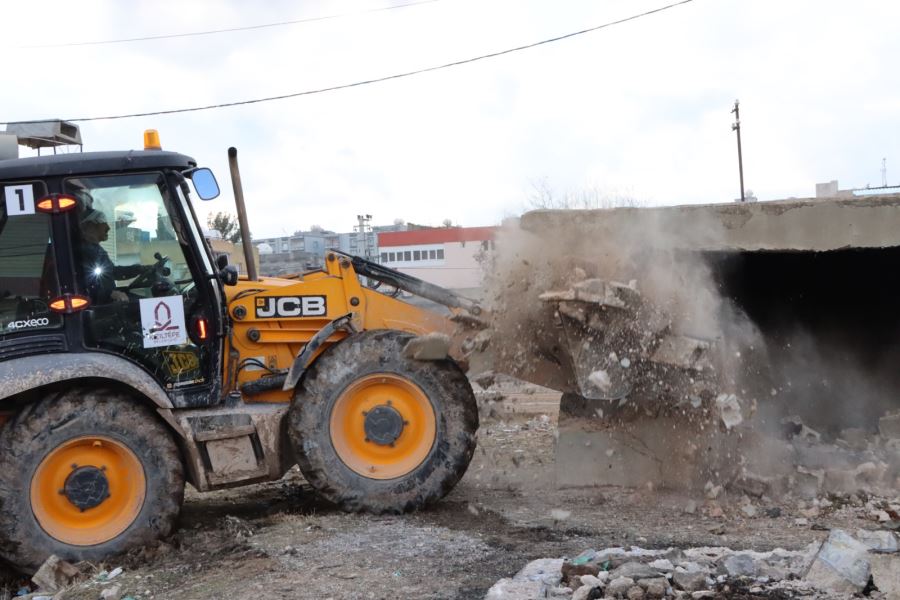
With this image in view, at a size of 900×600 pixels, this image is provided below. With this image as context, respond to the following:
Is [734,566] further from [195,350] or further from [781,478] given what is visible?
[195,350]

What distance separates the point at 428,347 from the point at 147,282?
1.88 metres

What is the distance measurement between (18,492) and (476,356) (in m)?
3.03

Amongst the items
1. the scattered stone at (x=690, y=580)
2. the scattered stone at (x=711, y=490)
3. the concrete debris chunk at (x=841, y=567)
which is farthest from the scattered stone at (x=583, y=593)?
the scattered stone at (x=711, y=490)

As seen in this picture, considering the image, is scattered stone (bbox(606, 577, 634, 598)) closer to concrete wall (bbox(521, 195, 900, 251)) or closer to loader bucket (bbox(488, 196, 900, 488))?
loader bucket (bbox(488, 196, 900, 488))

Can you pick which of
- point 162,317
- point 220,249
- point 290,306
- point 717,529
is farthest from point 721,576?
point 220,249

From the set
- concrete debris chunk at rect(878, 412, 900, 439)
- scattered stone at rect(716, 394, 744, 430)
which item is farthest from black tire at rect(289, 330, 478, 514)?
concrete debris chunk at rect(878, 412, 900, 439)

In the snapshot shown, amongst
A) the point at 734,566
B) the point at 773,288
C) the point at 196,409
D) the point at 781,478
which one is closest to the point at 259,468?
the point at 196,409

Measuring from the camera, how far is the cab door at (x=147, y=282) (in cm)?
565

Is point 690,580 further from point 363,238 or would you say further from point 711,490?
point 363,238

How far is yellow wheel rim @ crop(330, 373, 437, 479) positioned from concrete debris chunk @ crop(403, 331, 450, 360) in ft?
0.62

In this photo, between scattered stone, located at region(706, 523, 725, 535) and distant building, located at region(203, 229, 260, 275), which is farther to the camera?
distant building, located at region(203, 229, 260, 275)

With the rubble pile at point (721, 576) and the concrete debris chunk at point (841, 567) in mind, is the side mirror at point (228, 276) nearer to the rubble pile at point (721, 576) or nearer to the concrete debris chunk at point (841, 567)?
the rubble pile at point (721, 576)

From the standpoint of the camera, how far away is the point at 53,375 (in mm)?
5375

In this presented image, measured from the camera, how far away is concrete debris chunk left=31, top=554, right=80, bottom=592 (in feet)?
16.8
